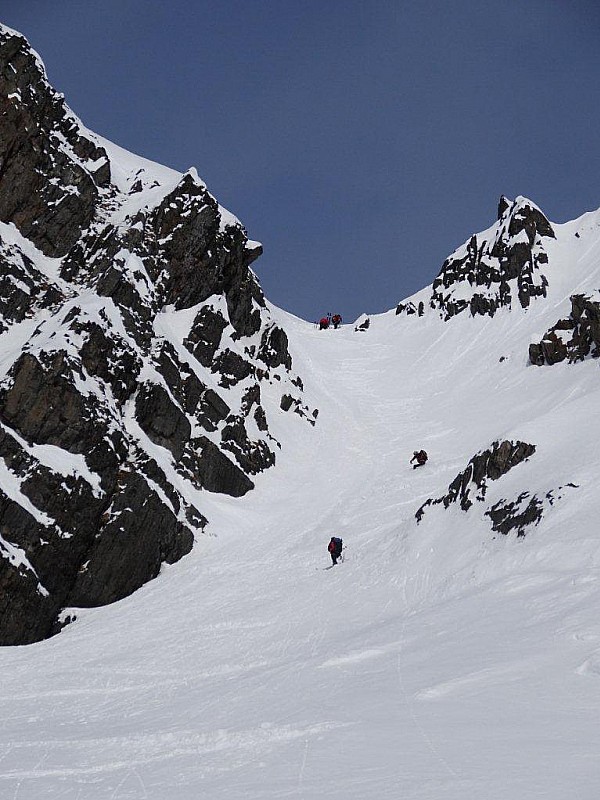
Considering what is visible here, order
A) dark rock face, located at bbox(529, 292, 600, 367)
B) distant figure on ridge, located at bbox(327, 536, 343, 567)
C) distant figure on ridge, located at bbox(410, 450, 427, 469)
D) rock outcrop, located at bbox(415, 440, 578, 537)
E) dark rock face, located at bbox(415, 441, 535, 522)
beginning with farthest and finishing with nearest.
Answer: dark rock face, located at bbox(529, 292, 600, 367)
distant figure on ridge, located at bbox(410, 450, 427, 469)
distant figure on ridge, located at bbox(327, 536, 343, 567)
dark rock face, located at bbox(415, 441, 535, 522)
rock outcrop, located at bbox(415, 440, 578, 537)

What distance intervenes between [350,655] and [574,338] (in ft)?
138

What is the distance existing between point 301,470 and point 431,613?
100 ft

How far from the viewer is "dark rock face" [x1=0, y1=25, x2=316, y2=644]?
32.7 meters

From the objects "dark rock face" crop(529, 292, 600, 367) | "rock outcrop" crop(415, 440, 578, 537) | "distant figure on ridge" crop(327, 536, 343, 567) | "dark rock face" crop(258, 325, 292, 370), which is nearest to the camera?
"rock outcrop" crop(415, 440, 578, 537)

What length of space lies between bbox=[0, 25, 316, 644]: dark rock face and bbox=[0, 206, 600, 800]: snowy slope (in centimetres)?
216

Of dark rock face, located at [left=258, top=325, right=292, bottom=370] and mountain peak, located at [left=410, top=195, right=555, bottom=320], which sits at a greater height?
mountain peak, located at [left=410, top=195, right=555, bottom=320]

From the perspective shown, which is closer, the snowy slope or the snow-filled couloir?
the snowy slope

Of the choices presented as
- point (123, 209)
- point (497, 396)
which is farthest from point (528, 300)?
point (123, 209)

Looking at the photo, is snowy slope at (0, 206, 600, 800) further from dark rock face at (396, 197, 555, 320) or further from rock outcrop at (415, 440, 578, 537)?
dark rock face at (396, 197, 555, 320)

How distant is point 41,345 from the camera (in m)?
36.7

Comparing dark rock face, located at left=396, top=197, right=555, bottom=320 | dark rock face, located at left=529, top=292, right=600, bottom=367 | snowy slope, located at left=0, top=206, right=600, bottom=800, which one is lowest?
snowy slope, located at left=0, top=206, right=600, bottom=800

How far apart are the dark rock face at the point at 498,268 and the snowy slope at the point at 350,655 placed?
1191 inches

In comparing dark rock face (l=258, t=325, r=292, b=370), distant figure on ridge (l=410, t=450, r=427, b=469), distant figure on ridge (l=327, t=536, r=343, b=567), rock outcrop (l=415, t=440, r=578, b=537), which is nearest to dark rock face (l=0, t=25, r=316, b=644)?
dark rock face (l=258, t=325, r=292, b=370)

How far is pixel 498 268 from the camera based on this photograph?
82812 mm
